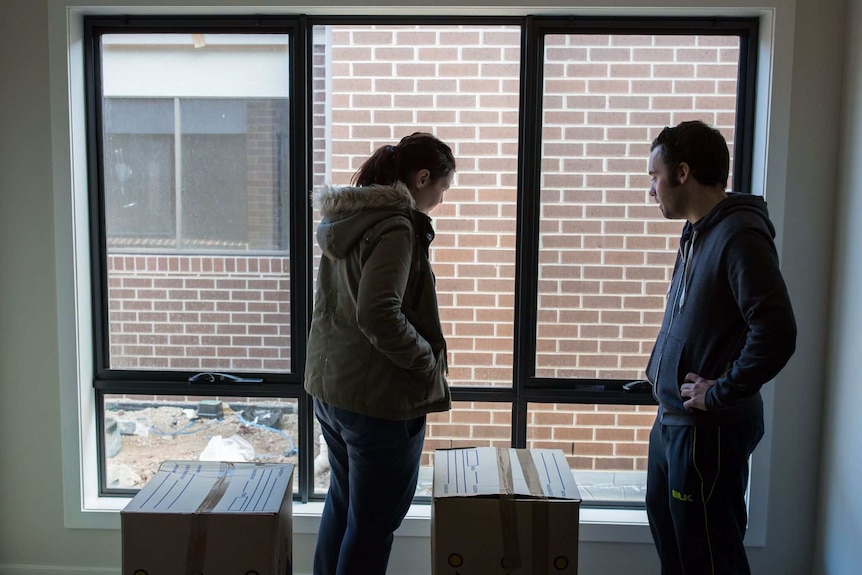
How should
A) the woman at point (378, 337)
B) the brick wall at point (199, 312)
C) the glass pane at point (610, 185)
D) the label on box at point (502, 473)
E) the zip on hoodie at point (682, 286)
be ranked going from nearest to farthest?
1. the woman at point (378, 337)
2. the zip on hoodie at point (682, 286)
3. the label on box at point (502, 473)
4. the glass pane at point (610, 185)
5. the brick wall at point (199, 312)

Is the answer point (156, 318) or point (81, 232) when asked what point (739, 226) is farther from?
point (81, 232)

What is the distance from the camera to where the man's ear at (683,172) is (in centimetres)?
168

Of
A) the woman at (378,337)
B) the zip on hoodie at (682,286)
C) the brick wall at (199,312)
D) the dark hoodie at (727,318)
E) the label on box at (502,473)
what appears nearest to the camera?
the dark hoodie at (727,318)

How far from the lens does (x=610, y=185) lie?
229 centimetres

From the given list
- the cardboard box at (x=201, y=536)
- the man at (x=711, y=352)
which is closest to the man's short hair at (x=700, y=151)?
the man at (x=711, y=352)

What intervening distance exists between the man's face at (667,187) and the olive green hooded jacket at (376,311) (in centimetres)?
58

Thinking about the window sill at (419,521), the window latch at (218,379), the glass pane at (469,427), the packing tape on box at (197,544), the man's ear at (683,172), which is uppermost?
the man's ear at (683,172)

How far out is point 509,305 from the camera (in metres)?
2.36

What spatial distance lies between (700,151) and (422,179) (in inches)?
26.3

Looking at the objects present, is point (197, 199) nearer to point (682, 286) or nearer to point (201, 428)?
point (201, 428)

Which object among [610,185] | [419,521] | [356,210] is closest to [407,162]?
[356,210]

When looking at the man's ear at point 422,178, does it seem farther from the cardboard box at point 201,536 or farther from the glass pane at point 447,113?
the cardboard box at point 201,536

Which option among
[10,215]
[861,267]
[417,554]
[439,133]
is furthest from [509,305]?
[10,215]

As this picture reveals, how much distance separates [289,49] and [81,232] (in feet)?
2.99
